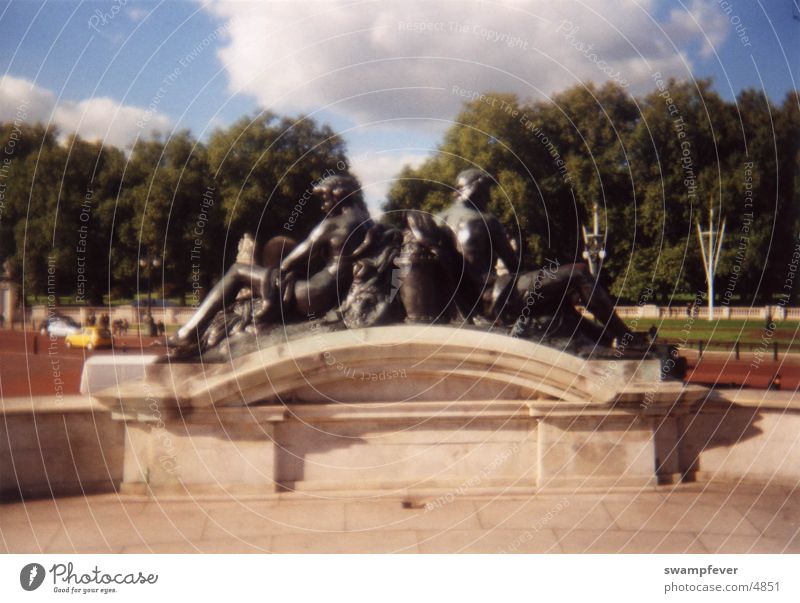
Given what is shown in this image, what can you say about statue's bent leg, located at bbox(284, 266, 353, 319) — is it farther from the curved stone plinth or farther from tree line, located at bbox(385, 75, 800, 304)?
tree line, located at bbox(385, 75, 800, 304)

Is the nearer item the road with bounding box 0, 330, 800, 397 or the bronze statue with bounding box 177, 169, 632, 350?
the bronze statue with bounding box 177, 169, 632, 350

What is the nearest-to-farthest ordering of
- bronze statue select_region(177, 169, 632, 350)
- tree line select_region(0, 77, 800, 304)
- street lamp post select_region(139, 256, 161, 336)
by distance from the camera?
bronze statue select_region(177, 169, 632, 350)
tree line select_region(0, 77, 800, 304)
street lamp post select_region(139, 256, 161, 336)

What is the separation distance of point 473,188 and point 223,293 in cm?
281

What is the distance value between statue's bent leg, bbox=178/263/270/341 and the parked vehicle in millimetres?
3114

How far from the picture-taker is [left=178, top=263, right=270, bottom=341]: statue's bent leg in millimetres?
7461

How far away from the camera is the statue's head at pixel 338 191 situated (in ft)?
24.6

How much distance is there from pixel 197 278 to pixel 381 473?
427 centimetres

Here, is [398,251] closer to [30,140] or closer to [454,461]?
[454,461]

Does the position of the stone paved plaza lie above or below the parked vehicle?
below

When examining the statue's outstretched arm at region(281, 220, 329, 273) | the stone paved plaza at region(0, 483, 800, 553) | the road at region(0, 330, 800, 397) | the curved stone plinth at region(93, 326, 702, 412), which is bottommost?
the stone paved plaza at region(0, 483, 800, 553)

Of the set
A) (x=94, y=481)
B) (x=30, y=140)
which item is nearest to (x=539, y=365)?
(x=94, y=481)

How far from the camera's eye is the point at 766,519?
6.43 metres

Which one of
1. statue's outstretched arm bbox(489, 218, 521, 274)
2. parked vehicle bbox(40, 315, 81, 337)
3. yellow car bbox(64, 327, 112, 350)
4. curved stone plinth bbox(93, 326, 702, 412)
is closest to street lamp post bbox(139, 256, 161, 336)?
yellow car bbox(64, 327, 112, 350)

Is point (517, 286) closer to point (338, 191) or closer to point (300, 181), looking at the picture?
point (338, 191)
